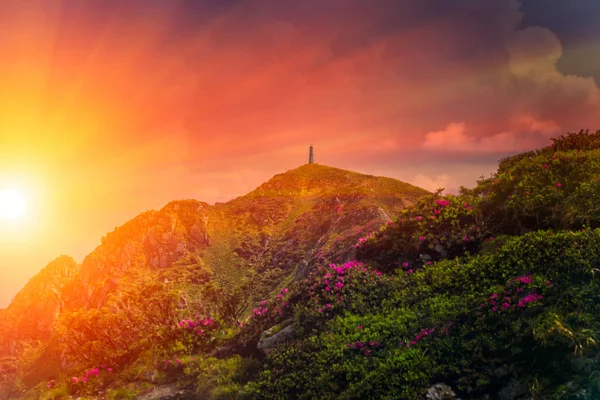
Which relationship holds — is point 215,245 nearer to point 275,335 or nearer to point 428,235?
point 275,335

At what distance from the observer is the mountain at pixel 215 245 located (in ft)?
317

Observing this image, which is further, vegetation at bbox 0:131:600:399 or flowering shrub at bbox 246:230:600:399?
vegetation at bbox 0:131:600:399

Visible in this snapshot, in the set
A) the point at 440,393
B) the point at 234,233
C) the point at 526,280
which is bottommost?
the point at 440,393

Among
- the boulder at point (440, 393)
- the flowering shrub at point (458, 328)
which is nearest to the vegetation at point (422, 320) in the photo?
the flowering shrub at point (458, 328)

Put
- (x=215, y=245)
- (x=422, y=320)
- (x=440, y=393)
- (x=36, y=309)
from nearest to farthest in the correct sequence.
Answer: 1. (x=440, y=393)
2. (x=422, y=320)
3. (x=215, y=245)
4. (x=36, y=309)

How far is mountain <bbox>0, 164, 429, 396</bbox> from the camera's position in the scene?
96.6m

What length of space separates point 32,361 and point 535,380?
431 feet

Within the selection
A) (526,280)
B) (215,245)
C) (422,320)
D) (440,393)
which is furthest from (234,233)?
(440,393)

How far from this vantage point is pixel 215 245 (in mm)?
117688

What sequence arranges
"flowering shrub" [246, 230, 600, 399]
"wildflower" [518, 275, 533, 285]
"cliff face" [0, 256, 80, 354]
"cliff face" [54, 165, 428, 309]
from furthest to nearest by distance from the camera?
"cliff face" [0, 256, 80, 354] → "cliff face" [54, 165, 428, 309] → "wildflower" [518, 275, 533, 285] → "flowering shrub" [246, 230, 600, 399]

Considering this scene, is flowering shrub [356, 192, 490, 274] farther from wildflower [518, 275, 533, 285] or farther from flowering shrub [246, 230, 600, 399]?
wildflower [518, 275, 533, 285]

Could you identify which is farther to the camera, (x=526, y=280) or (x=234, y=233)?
(x=234, y=233)

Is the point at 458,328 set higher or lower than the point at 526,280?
lower

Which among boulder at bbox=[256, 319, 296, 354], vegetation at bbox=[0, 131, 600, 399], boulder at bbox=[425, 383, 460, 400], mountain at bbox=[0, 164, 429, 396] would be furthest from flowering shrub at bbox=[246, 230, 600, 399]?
mountain at bbox=[0, 164, 429, 396]
